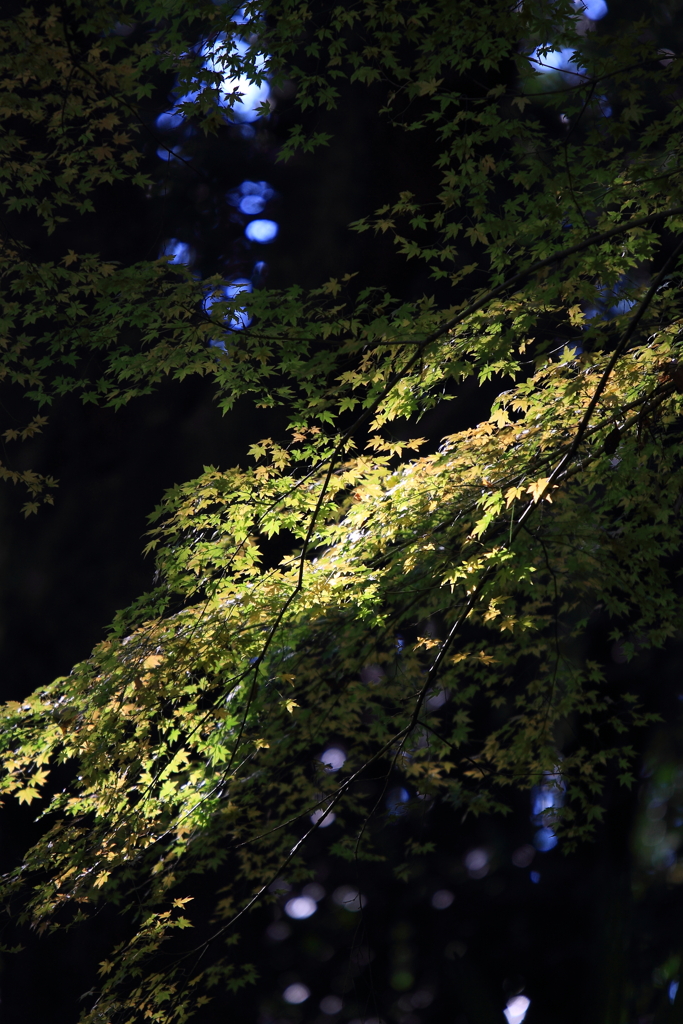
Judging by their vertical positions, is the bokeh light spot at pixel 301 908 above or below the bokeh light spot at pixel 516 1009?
above

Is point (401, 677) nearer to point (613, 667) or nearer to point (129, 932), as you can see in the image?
point (613, 667)

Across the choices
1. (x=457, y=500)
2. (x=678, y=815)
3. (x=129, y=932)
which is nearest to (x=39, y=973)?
(x=129, y=932)

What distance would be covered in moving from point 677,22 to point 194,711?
6514 millimetres

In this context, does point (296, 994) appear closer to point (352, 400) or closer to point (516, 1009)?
point (516, 1009)

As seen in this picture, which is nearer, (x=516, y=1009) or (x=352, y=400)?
(x=352, y=400)

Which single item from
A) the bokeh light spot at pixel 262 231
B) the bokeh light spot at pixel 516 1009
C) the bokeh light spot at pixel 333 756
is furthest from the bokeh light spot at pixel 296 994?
the bokeh light spot at pixel 262 231

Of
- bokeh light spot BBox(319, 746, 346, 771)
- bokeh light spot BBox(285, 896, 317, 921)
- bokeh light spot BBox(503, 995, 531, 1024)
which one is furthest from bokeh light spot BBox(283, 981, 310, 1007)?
bokeh light spot BBox(319, 746, 346, 771)

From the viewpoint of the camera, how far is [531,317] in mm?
2607

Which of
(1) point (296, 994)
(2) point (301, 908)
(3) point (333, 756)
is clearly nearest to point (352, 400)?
(3) point (333, 756)

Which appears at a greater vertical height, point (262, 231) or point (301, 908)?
point (262, 231)

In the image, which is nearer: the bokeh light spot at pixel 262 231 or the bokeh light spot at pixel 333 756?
the bokeh light spot at pixel 333 756

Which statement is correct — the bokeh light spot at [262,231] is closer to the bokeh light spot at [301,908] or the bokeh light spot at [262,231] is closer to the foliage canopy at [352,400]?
the foliage canopy at [352,400]

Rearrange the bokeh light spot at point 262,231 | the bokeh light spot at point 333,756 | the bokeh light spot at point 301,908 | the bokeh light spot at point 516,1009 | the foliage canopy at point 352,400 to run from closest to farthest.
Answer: the foliage canopy at point 352,400, the bokeh light spot at point 516,1009, the bokeh light spot at point 301,908, the bokeh light spot at point 333,756, the bokeh light spot at point 262,231

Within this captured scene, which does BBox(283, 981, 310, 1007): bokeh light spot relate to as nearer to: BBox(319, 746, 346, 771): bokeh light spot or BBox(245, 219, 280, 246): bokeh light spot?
BBox(319, 746, 346, 771): bokeh light spot
